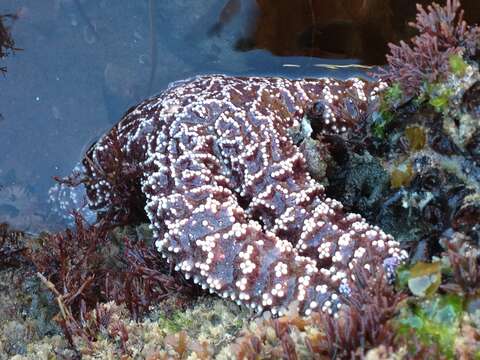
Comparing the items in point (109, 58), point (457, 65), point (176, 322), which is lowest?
point (176, 322)

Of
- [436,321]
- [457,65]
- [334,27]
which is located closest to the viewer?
[436,321]

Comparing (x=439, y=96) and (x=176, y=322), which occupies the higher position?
(x=439, y=96)

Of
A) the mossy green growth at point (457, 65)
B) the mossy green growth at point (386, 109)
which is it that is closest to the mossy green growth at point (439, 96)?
the mossy green growth at point (457, 65)

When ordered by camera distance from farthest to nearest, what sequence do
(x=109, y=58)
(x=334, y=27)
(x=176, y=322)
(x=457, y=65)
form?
(x=109, y=58) → (x=334, y=27) → (x=176, y=322) → (x=457, y=65)

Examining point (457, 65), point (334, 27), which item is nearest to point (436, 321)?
point (457, 65)

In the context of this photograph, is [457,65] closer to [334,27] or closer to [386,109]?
[386,109]

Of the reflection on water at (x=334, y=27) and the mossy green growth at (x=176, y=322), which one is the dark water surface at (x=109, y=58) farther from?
the mossy green growth at (x=176, y=322)
